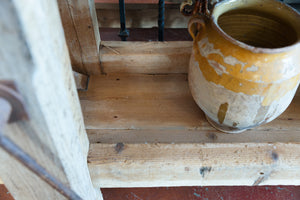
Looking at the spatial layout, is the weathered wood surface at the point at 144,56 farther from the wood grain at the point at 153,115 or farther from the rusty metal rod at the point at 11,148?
the rusty metal rod at the point at 11,148

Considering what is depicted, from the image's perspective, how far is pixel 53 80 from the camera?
1.07ft

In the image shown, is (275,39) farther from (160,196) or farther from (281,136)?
(160,196)

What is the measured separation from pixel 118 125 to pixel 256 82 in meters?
0.35

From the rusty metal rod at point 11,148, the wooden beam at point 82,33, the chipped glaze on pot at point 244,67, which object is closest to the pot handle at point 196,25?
the chipped glaze on pot at point 244,67

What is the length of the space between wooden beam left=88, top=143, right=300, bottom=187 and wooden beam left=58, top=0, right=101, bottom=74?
0.30m

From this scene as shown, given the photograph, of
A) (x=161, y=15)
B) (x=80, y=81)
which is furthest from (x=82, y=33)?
(x=161, y=15)

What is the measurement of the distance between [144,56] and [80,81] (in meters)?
0.20

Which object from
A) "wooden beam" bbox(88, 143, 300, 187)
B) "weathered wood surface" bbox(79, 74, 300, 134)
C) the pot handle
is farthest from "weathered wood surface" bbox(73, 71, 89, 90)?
the pot handle

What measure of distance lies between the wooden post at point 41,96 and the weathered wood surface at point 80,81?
25cm

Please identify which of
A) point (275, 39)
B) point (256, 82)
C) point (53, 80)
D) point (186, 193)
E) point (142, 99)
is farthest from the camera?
point (186, 193)

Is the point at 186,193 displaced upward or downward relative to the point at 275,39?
downward

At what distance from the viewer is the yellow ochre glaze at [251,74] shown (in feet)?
1.52

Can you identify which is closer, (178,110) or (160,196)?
(178,110)

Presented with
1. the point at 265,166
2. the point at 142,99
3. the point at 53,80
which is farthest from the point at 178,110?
the point at 53,80
